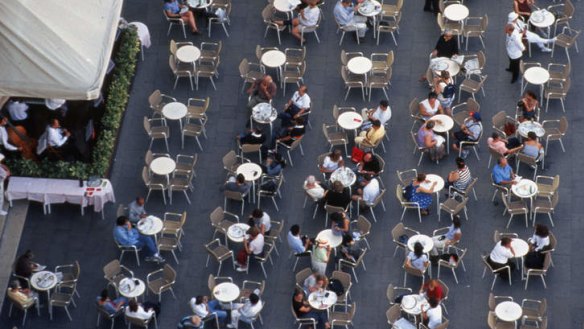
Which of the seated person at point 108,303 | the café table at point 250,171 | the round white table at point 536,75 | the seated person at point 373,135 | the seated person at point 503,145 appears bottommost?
the seated person at point 108,303

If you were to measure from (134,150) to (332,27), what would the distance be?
6486mm

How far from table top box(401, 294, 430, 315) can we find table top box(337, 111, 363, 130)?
533 centimetres

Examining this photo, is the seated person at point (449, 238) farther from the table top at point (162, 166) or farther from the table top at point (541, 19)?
the table top at point (541, 19)

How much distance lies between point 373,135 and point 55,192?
25.0ft

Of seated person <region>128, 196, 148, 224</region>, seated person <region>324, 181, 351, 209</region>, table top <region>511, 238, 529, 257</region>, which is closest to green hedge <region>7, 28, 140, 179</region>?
seated person <region>128, 196, 148, 224</region>

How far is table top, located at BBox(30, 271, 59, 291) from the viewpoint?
29.7 meters

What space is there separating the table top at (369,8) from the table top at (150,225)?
8.27 meters

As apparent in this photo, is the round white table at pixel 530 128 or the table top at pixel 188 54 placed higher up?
the table top at pixel 188 54

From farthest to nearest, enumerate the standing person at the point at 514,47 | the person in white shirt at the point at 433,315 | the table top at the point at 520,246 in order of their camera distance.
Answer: the standing person at the point at 514,47, the table top at the point at 520,246, the person in white shirt at the point at 433,315

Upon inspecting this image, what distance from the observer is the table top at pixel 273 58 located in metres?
34.1

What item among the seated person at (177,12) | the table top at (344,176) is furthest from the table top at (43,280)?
the seated person at (177,12)

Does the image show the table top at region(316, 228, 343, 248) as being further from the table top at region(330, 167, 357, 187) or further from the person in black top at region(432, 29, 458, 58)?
the person in black top at region(432, 29, 458, 58)

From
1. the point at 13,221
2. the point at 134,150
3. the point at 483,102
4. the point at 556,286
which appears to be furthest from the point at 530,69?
the point at 13,221

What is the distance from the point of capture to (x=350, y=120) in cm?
3269
